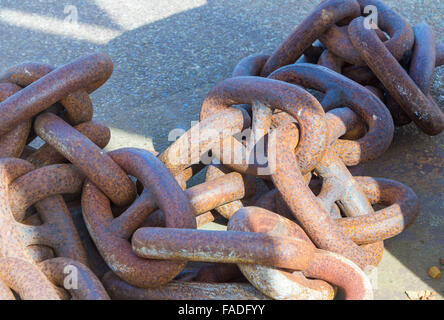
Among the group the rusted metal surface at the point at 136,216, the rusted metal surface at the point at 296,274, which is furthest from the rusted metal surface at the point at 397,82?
the rusted metal surface at the point at 136,216

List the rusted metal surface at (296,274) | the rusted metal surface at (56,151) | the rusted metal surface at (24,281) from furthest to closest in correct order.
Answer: the rusted metal surface at (56,151) < the rusted metal surface at (296,274) < the rusted metal surface at (24,281)

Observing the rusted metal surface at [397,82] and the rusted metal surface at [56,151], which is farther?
the rusted metal surface at [397,82]

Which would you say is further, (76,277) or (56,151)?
(56,151)

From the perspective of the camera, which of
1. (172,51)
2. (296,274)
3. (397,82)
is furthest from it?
(172,51)

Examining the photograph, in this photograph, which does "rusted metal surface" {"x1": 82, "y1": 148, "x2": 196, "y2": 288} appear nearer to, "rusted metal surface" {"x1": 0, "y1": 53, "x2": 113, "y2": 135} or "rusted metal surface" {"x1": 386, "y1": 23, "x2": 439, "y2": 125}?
"rusted metal surface" {"x1": 0, "y1": 53, "x2": 113, "y2": 135}

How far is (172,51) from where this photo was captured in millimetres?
3262

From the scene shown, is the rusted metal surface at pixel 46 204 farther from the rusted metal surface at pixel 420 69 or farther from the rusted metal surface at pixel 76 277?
the rusted metal surface at pixel 420 69

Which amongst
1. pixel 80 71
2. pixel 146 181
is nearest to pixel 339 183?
pixel 146 181

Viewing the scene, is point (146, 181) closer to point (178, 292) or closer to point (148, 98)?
point (178, 292)

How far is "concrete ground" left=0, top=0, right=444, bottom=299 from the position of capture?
227 centimetres

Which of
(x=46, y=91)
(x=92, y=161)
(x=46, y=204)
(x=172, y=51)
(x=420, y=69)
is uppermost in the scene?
(x=420, y=69)

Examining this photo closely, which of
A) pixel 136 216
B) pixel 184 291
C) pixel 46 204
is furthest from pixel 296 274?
pixel 46 204

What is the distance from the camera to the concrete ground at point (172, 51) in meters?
2.27

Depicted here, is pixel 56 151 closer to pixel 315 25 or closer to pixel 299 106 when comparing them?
pixel 299 106
